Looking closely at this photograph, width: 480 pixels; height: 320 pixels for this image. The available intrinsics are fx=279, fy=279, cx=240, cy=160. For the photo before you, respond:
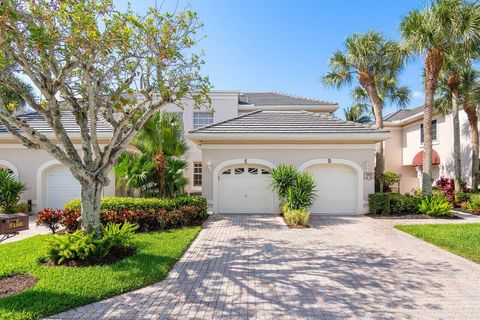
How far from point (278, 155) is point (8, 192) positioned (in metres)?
13.0

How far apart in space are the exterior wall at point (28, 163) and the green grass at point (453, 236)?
17.4 meters

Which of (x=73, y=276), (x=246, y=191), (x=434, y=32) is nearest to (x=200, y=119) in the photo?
(x=246, y=191)

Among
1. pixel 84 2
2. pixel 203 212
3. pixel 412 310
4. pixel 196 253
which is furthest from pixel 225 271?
pixel 84 2

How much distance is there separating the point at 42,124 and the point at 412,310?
18266 mm

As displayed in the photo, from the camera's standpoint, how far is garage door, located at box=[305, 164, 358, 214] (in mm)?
14859

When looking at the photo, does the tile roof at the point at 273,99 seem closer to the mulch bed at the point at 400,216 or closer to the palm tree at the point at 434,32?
the palm tree at the point at 434,32

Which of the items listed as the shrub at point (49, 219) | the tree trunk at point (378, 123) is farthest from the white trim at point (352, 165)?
the shrub at point (49, 219)

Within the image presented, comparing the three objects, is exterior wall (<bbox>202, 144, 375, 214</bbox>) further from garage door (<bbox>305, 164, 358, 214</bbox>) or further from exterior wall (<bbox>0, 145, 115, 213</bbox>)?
exterior wall (<bbox>0, 145, 115, 213</bbox>)

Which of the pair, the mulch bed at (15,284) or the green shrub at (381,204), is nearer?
the mulch bed at (15,284)

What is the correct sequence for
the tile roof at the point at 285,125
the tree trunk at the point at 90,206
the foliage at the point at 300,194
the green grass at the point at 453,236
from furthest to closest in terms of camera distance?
the tile roof at the point at 285,125, the foliage at the point at 300,194, the green grass at the point at 453,236, the tree trunk at the point at 90,206

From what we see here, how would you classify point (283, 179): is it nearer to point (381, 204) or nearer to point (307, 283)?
point (381, 204)

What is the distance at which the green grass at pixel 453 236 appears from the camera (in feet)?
27.6

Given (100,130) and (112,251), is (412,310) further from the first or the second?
(100,130)

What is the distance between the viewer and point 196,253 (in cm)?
816
